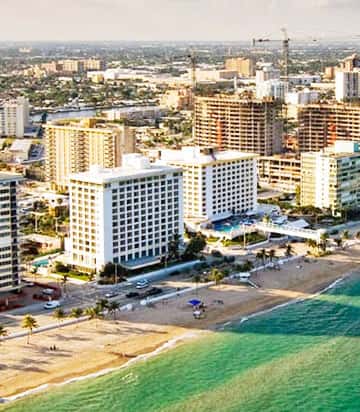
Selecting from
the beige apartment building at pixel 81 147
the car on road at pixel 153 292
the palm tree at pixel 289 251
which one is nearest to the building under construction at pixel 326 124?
the beige apartment building at pixel 81 147

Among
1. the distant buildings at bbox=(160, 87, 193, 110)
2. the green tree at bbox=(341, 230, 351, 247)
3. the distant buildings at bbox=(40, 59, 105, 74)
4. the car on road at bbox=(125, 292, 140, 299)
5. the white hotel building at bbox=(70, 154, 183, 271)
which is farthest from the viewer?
the distant buildings at bbox=(40, 59, 105, 74)

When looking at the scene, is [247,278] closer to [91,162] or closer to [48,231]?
[48,231]

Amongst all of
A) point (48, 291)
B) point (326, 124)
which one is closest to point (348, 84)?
point (326, 124)

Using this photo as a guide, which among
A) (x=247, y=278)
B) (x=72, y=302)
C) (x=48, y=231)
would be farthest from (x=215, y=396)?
(x=48, y=231)

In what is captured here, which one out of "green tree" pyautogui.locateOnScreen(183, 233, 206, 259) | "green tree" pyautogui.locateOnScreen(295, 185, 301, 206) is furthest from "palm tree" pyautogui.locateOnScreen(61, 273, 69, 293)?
"green tree" pyautogui.locateOnScreen(295, 185, 301, 206)

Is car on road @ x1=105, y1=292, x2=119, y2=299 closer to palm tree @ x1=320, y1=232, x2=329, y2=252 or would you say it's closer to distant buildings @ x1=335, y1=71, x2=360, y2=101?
palm tree @ x1=320, y1=232, x2=329, y2=252

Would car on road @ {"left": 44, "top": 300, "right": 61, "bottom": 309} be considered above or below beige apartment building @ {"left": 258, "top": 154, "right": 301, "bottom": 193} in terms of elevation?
below
